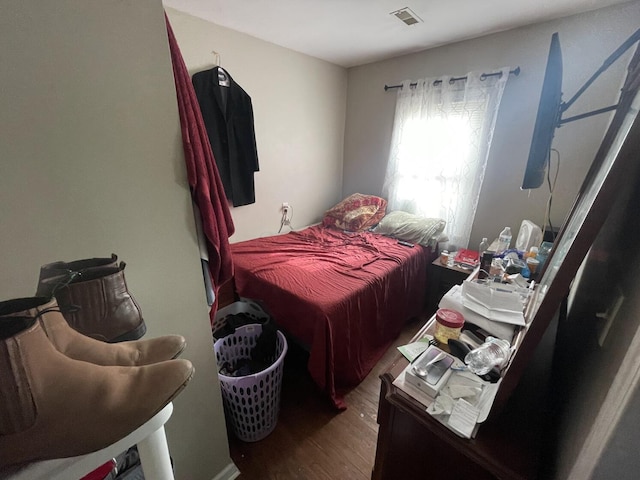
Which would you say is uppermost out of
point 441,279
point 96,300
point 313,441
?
point 96,300

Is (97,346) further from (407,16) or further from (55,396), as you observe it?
(407,16)

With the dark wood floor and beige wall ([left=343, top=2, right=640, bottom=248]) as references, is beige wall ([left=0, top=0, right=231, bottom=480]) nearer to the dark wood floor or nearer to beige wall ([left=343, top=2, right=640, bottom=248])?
the dark wood floor

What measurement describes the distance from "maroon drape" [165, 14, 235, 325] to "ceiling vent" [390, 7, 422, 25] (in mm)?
1659

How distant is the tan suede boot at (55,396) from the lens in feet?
1.01

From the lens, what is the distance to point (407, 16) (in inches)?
73.0

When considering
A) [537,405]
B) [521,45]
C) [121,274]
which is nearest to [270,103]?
[521,45]

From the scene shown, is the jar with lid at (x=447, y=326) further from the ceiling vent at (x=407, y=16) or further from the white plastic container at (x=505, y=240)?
the ceiling vent at (x=407, y=16)

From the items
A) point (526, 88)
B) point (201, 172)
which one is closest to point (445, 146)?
point (526, 88)

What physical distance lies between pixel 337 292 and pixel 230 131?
1637mm

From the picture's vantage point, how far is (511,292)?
1062mm

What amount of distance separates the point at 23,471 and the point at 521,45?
3.17m

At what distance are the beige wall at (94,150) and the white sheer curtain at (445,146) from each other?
94.6 inches

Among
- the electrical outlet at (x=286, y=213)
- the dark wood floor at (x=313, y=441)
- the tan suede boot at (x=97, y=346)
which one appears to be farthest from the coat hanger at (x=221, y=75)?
the dark wood floor at (x=313, y=441)

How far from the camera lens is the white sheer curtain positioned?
2.24 meters
